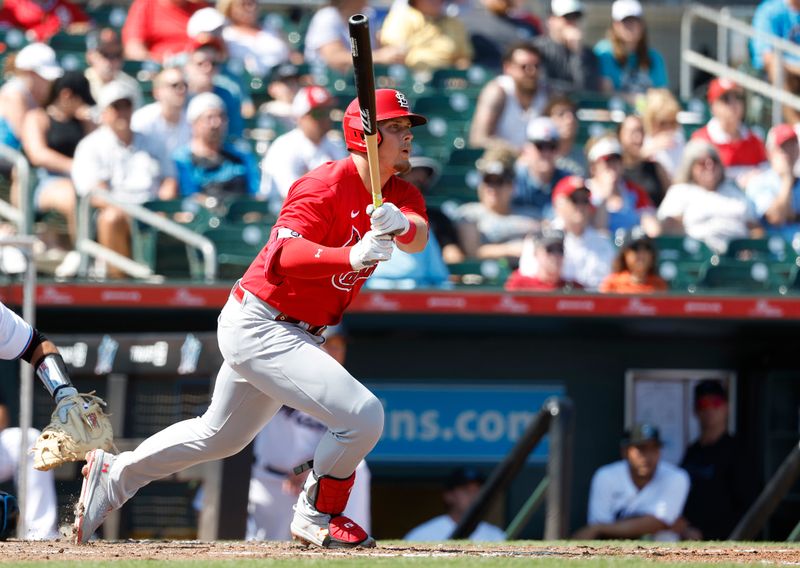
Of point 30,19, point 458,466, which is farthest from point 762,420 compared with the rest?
point 30,19

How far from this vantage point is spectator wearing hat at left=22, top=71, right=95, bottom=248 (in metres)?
8.85

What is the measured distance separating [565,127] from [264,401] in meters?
5.64

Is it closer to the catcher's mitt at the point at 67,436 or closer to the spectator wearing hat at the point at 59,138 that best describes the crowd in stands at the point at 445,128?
the spectator wearing hat at the point at 59,138

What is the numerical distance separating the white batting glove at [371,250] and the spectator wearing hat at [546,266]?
153 inches

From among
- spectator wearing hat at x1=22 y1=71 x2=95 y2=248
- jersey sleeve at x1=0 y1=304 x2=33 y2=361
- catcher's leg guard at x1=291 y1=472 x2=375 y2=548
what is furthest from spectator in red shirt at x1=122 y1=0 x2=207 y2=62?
catcher's leg guard at x1=291 y1=472 x2=375 y2=548

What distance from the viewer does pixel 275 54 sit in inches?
436

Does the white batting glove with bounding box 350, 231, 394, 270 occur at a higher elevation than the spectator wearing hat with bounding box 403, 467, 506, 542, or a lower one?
higher

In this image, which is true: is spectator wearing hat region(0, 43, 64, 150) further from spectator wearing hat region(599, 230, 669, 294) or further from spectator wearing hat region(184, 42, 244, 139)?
spectator wearing hat region(599, 230, 669, 294)

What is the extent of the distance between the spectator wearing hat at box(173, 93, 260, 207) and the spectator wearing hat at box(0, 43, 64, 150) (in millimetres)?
985

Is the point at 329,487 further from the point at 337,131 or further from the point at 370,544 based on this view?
the point at 337,131

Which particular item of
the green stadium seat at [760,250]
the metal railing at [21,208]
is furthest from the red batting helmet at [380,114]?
the green stadium seat at [760,250]

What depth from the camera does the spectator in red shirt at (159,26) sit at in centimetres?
1088

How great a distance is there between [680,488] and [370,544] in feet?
12.0

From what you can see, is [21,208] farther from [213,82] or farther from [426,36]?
[426,36]
